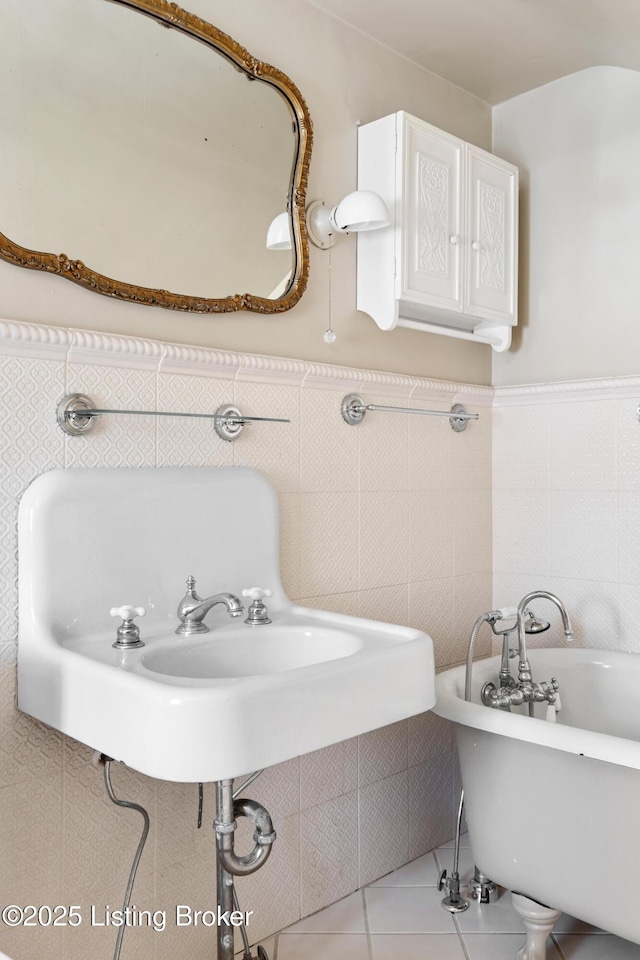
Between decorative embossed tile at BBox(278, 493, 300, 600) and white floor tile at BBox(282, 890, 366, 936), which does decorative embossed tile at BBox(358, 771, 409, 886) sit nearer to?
white floor tile at BBox(282, 890, 366, 936)

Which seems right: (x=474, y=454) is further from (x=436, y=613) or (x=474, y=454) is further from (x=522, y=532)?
(x=436, y=613)

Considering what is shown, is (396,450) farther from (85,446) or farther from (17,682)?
(17,682)

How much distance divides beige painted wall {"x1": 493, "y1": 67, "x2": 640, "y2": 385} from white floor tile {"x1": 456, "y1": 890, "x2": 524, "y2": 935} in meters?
1.62

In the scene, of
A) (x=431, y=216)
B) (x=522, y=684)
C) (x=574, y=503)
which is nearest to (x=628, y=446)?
(x=574, y=503)

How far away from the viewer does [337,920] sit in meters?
2.09

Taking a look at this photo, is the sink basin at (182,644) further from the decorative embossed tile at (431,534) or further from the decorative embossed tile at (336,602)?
the decorative embossed tile at (431,534)

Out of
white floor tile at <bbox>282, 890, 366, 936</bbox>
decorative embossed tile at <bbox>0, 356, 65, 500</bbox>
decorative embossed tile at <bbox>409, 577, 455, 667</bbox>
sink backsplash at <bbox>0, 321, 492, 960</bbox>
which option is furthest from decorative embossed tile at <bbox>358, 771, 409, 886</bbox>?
decorative embossed tile at <bbox>0, 356, 65, 500</bbox>

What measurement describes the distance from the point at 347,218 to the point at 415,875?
1.90 m

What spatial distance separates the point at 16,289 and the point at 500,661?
1623 mm

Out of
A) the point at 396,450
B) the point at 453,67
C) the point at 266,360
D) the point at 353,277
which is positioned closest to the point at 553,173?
the point at 453,67

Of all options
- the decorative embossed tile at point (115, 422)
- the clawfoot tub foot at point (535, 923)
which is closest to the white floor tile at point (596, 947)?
the clawfoot tub foot at point (535, 923)

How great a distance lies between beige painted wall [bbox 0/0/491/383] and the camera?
1.78m

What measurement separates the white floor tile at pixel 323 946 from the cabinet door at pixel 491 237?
70.2 inches

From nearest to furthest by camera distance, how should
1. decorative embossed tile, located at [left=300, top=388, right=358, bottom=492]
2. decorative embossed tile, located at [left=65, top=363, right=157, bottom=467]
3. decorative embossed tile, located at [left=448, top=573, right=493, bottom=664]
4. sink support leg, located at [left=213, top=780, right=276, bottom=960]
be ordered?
1. sink support leg, located at [left=213, top=780, right=276, bottom=960]
2. decorative embossed tile, located at [left=65, top=363, right=157, bottom=467]
3. decorative embossed tile, located at [left=300, top=388, right=358, bottom=492]
4. decorative embossed tile, located at [left=448, top=573, right=493, bottom=664]
